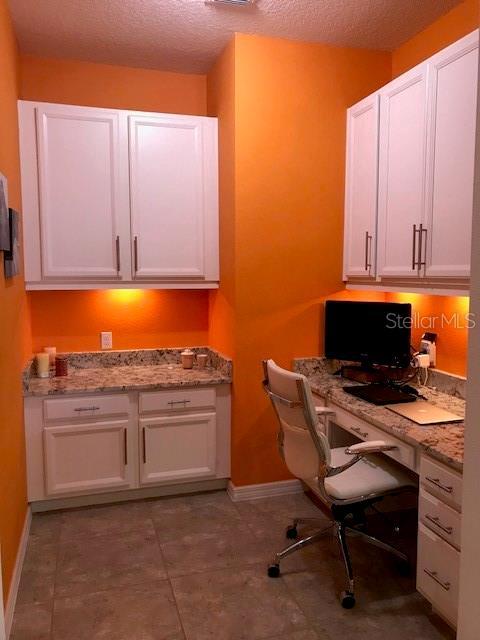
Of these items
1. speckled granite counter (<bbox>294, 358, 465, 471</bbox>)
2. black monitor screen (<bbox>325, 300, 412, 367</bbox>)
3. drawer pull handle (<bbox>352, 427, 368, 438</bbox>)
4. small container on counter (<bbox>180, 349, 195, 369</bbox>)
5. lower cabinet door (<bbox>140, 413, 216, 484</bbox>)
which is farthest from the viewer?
small container on counter (<bbox>180, 349, 195, 369</bbox>)

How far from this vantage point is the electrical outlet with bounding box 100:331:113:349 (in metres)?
3.61

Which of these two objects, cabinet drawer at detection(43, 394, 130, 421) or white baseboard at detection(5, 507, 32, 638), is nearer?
white baseboard at detection(5, 507, 32, 638)

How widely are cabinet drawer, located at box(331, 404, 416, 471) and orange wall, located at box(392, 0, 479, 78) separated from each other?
6.68 ft

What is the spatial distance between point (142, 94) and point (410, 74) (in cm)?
182

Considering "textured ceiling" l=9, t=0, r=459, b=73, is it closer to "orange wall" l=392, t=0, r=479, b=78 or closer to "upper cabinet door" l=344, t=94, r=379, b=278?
"orange wall" l=392, t=0, r=479, b=78

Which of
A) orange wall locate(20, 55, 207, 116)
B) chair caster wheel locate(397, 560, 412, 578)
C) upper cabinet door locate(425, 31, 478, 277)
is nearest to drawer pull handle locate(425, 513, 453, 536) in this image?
chair caster wheel locate(397, 560, 412, 578)

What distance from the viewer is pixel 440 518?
6.49 ft

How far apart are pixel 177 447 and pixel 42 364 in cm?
102

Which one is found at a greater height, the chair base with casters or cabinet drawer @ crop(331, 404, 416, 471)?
cabinet drawer @ crop(331, 404, 416, 471)

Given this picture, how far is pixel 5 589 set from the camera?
2.14 metres

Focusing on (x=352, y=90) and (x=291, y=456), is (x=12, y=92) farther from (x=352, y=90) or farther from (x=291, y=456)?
(x=291, y=456)

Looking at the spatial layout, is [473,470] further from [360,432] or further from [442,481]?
[360,432]

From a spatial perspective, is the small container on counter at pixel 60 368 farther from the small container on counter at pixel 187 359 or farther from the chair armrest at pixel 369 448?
the chair armrest at pixel 369 448

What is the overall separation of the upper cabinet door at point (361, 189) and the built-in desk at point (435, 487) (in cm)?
99
